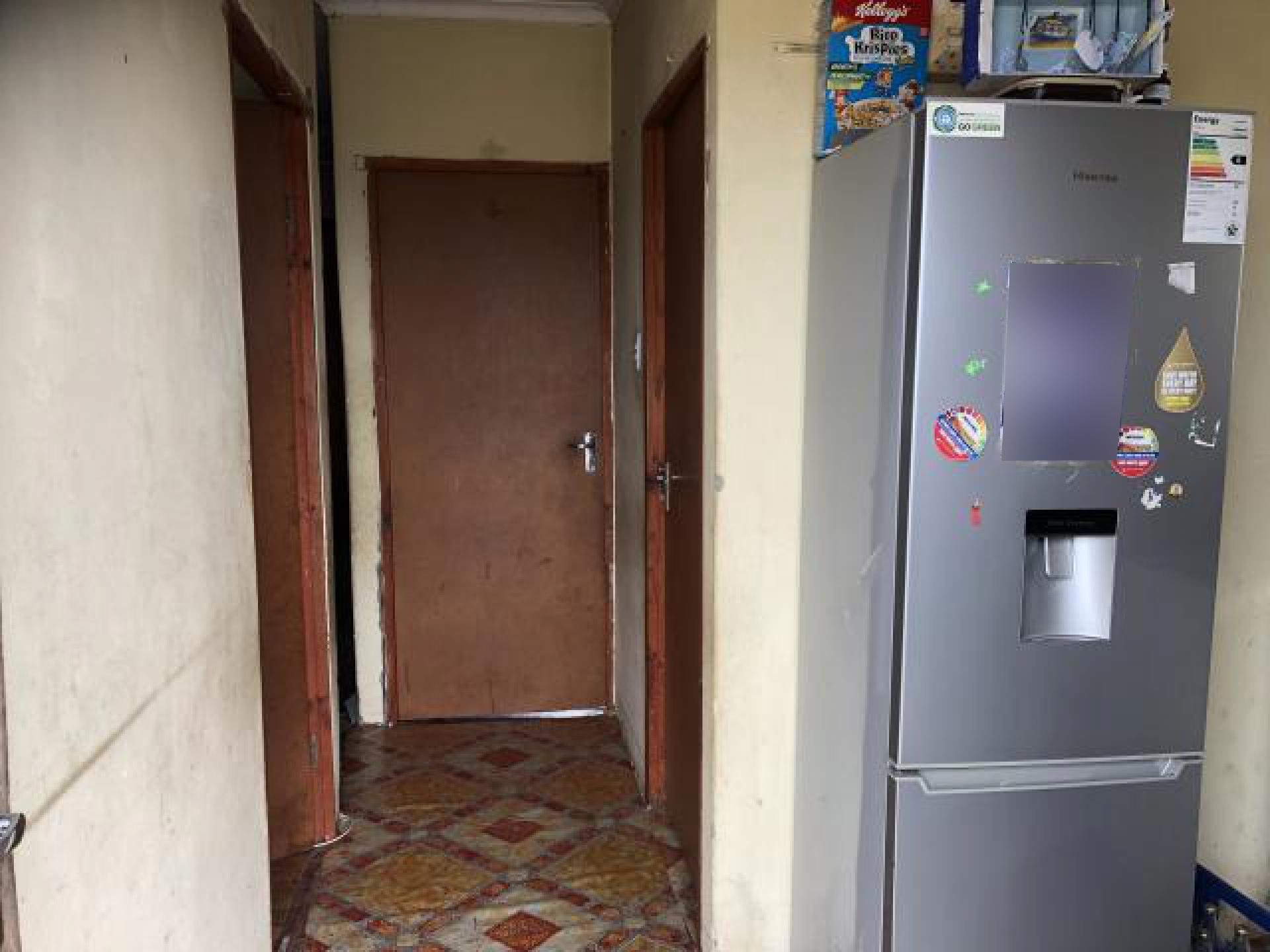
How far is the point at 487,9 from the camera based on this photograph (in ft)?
11.6

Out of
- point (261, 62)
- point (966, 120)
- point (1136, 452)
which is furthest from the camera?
point (261, 62)

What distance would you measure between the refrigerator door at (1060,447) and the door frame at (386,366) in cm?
227

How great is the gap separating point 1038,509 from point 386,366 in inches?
104

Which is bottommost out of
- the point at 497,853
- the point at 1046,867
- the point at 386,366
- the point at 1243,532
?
the point at 497,853

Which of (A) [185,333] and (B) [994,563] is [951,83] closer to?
(B) [994,563]

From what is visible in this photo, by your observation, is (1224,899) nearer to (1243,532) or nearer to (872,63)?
(1243,532)

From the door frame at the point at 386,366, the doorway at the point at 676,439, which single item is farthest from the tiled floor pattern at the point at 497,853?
the door frame at the point at 386,366

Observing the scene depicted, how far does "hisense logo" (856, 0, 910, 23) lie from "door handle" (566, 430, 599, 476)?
7.13ft

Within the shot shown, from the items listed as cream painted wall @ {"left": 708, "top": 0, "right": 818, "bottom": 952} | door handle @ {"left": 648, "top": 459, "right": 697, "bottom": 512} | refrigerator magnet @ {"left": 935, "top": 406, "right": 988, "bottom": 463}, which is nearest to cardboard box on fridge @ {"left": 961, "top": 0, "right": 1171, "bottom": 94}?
cream painted wall @ {"left": 708, "top": 0, "right": 818, "bottom": 952}

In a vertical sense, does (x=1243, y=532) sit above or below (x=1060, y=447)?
below

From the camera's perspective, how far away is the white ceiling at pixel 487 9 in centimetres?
347

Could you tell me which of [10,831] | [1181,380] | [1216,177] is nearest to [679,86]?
[1216,177]

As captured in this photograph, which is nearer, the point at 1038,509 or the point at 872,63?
the point at 1038,509

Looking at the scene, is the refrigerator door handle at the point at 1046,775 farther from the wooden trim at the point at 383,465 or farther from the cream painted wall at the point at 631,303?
the wooden trim at the point at 383,465
